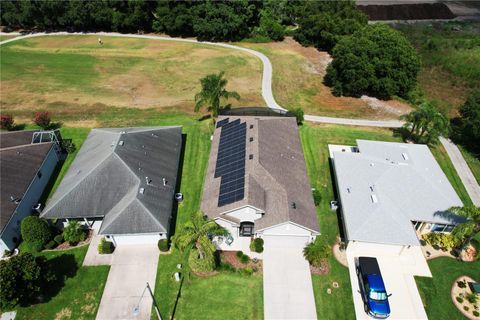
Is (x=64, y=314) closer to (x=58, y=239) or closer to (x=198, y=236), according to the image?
(x=58, y=239)

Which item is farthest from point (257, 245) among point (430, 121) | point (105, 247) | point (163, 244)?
point (430, 121)

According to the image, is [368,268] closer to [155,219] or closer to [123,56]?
[155,219]

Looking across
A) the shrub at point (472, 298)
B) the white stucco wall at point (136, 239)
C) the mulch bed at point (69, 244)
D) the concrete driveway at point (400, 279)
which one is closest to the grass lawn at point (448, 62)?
the concrete driveway at point (400, 279)

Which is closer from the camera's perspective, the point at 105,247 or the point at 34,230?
the point at 34,230

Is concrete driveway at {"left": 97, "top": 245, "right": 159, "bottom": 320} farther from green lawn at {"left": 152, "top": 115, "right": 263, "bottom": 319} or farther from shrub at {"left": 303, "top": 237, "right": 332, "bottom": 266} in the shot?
shrub at {"left": 303, "top": 237, "right": 332, "bottom": 266}

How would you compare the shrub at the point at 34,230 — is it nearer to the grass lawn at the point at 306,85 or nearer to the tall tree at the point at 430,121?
the grass lawn at the point at 306,85

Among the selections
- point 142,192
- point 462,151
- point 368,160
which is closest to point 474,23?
point 462,151

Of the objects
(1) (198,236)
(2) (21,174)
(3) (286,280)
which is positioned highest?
(1) (198,236)
